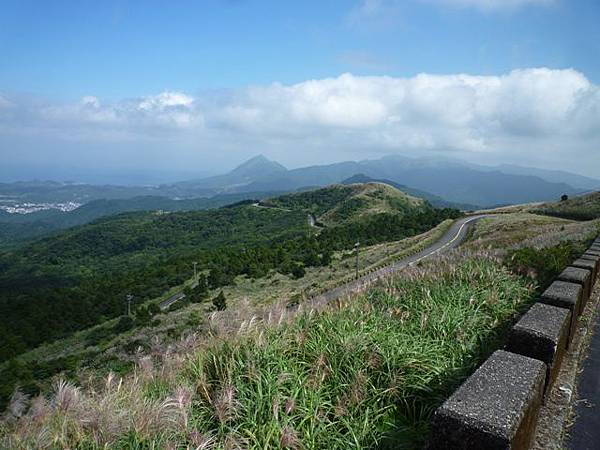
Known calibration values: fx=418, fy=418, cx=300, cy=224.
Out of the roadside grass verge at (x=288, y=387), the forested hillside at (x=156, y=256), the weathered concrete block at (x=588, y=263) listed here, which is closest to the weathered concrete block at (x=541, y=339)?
the roadside grass verge at (x=288, y=387)

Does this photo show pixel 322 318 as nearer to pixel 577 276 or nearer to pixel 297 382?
pixel 297 382

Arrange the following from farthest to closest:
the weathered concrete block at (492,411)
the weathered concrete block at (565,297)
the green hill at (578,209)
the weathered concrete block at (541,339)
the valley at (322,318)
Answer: the green hill at (578,209) → the weathered concrete block at (565,297) → the weathered concrete block at (541,339) → the valley at (322,318) → the weathered concrete block at (492,411)

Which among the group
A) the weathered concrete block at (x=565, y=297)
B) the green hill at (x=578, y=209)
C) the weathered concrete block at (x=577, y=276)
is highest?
the weathered concrete block at (x=565, y=297)

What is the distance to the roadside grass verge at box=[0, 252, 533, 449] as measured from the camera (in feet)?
10.8

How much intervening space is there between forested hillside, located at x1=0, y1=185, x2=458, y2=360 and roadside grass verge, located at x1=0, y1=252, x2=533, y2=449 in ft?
164

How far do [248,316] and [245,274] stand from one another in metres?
58.5

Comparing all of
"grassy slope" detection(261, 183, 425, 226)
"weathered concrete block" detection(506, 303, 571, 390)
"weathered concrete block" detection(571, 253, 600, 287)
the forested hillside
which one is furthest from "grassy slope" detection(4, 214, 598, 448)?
"grassy slope" detection(261, 183, 425, 226)

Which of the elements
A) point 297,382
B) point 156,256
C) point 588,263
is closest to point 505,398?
point 297,382

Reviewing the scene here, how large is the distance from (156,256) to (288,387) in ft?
498

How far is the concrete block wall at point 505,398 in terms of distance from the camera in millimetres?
2883

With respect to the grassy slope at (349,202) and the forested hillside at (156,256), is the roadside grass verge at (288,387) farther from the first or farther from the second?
the grassy slope at (349,202)

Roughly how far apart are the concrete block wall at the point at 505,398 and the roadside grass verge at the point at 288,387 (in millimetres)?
676

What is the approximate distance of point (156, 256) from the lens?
147125mm

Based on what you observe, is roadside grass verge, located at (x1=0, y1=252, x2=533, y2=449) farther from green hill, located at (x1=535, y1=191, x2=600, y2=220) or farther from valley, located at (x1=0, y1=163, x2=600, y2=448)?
green hill, located at (x1=535, y1=191, x2=600, y2=220)
